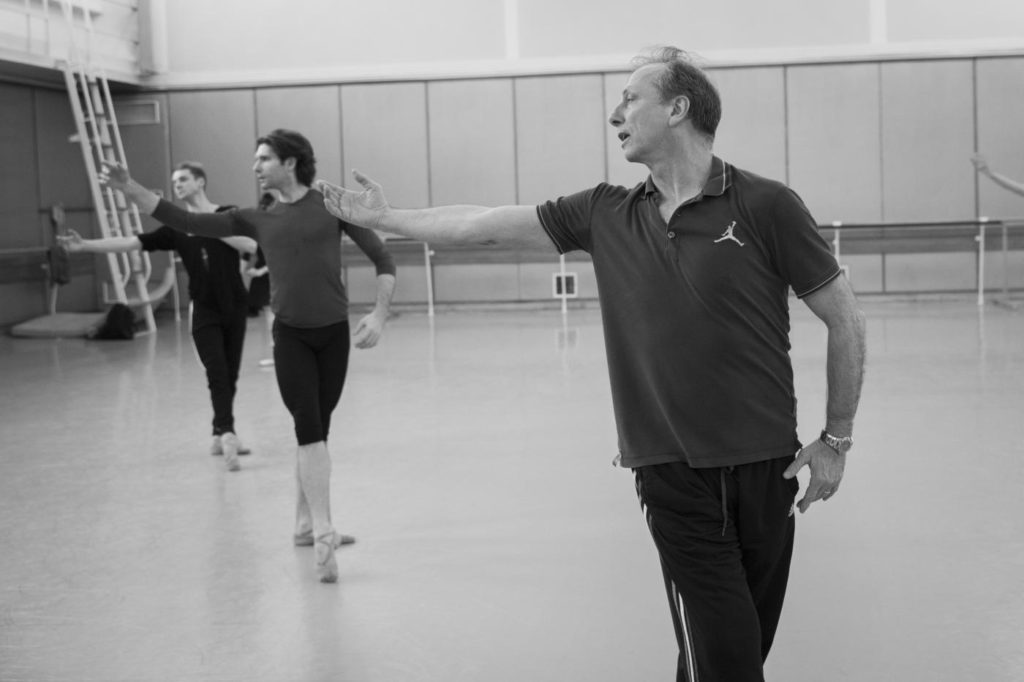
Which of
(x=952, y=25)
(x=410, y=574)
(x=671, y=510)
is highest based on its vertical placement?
(x=952, y=25)

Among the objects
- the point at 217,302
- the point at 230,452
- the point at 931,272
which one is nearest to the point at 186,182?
the point at 217,302

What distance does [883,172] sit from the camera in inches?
794

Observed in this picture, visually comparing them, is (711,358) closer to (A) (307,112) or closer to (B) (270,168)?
(B) (270,168)

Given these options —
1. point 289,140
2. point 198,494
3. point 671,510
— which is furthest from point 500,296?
point 671,510

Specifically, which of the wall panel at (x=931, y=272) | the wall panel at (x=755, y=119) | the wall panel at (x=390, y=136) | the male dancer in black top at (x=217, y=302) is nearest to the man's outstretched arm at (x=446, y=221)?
the male dancer in black top at (x=217, y=302)

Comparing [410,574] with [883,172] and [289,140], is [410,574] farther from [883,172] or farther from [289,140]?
[883,172]

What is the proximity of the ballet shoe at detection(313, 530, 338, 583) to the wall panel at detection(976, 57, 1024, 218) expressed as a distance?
1678 cm

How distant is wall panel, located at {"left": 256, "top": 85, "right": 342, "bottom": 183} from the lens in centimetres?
2094

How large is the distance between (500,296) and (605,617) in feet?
53.2

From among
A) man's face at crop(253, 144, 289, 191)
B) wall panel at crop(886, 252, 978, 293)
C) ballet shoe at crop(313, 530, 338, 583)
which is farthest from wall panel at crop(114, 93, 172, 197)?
ballet shoe at crop(313, 530, 338, 583)

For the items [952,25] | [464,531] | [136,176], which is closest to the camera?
[464,531]

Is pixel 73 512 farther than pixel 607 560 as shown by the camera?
Yes

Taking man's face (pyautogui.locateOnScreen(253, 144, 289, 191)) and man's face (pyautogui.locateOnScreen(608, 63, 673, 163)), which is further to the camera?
man's face (pyautogui.locateOnScreen(253, 144, 289, 191))

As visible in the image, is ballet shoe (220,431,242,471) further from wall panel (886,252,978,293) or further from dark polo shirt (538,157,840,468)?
wall panel (886,252,978,293)
